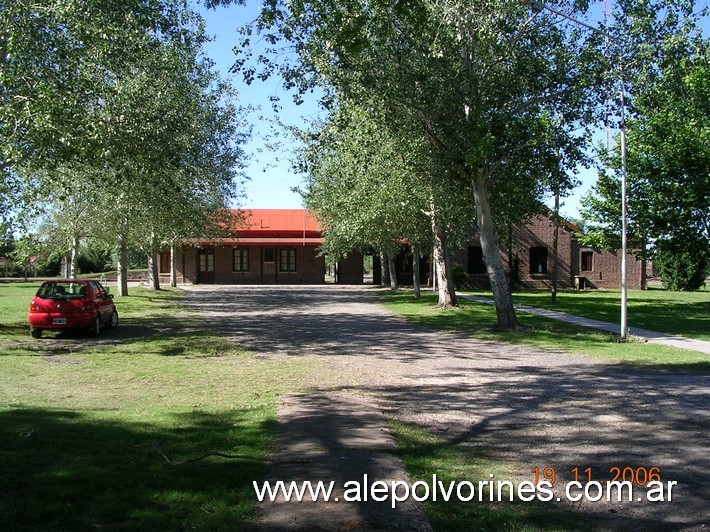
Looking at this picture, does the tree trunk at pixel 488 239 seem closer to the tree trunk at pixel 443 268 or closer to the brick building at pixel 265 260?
the tree trunk at pixel 443 268

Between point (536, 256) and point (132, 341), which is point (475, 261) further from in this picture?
point (132, 341)

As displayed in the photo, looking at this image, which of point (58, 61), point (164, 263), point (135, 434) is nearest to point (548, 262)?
point (164, 263)

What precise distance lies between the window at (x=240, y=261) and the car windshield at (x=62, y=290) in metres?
34.0

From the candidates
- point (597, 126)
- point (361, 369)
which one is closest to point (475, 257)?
point (597, 126)

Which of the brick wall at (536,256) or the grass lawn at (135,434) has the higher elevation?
the brick wall at (536,256)

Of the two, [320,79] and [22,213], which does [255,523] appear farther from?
[22,213]

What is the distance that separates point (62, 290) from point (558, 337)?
13.0 m

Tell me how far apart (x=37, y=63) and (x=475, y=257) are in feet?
115

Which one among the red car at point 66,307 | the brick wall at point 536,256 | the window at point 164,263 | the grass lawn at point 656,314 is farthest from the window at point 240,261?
the red car at point 66,307

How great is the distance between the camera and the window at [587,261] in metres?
46.1

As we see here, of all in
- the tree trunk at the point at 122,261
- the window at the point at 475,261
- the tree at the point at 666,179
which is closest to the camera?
the tree at the point at 666,179

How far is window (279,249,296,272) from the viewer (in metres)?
51.0

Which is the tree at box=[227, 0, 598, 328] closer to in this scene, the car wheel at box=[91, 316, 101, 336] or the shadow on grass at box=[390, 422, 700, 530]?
the car wheel at box=[91, 316, 101, 336]

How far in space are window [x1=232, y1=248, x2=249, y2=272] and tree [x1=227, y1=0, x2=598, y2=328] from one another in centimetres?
3473
